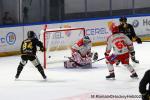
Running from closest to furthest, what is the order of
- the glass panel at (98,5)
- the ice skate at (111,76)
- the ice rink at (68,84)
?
the ice rink at (68,84), the ice skate at (111,76), the glass panel at (98,5)

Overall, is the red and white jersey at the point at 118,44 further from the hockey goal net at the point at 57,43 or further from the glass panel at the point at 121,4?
the glass panel at the point at 121,4

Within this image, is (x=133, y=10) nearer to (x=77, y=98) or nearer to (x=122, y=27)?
(x=122, y=27)

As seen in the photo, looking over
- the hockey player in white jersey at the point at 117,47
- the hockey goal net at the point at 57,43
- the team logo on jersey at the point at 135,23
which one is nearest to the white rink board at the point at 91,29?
the team logo on jersey at the point at 135,23

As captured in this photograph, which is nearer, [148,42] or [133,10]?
[148,42]

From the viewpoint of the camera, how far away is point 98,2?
16.5 m

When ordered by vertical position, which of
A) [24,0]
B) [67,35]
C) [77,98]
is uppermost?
[24,0]

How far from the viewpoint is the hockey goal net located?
11.1 meters

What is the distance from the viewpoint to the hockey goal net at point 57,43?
436 inches

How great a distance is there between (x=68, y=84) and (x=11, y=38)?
4.25 m

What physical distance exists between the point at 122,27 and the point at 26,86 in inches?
114

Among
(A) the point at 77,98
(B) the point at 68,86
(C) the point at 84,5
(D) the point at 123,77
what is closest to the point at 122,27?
(D) the point at 123,77

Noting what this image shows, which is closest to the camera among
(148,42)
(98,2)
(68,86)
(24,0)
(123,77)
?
(68,86)

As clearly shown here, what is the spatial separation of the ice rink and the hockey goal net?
0.76 ft

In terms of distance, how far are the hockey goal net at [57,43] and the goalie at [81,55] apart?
63 centimetres
